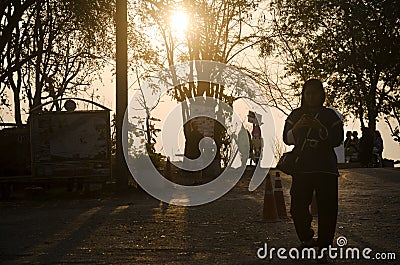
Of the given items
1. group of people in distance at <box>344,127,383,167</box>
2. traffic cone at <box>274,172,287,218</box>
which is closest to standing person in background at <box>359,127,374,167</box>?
group of people in distance at <box>344,127,383,167</box>

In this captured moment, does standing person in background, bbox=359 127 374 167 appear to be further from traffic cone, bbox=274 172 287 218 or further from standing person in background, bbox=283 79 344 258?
standing person in background, bbox=283 79 344 258

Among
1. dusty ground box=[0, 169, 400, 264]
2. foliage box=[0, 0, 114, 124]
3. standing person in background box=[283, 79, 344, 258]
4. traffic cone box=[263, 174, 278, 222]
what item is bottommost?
dusty ground box=[0, 169, 400, 264]

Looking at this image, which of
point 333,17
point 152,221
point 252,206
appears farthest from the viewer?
point 333,17

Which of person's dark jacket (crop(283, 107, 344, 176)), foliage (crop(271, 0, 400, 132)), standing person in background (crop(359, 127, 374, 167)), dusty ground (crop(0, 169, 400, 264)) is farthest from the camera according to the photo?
foliage (crop(271, 0, 400, 132))

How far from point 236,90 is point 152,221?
Result: 26.2m

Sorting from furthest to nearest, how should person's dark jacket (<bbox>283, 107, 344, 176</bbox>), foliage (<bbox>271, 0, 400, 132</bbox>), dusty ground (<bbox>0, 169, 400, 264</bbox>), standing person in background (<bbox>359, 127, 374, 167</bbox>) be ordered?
foliage (<bbox>271, 0, 400, 132</bbox>), standing person in background (<bbox>359, 127, 374, 167</bbox>), dusty ground (<bbox>0, 169, 400, 264</bbox>), person's dark jacket (<bbox>283, 107, 344, 176</bbox>)

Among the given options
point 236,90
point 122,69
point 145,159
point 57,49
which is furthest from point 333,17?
point 122,69

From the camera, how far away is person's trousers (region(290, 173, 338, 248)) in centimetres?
1051

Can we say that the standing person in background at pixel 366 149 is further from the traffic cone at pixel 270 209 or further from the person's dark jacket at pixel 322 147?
the person's dark jacket at pixel 322 147

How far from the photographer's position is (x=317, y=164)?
10.5 m

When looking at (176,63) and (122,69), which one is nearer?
(122,69)

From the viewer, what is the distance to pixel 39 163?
23.9m

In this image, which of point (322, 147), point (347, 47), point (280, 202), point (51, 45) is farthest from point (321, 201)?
point (347, 47)

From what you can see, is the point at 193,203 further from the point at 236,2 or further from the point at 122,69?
the point at 236,2
